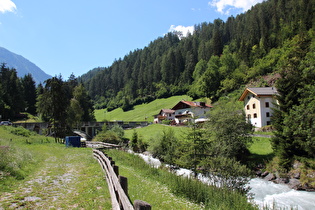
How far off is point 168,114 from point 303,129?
67619 mm

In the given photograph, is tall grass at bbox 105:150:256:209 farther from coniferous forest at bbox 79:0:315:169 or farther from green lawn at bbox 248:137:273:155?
green lawn at bbox 248:137:273:155

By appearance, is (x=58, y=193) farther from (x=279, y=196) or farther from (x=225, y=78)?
(x=225, y=78)

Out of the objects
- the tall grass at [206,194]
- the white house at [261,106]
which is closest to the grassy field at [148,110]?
the white house at [261,106]

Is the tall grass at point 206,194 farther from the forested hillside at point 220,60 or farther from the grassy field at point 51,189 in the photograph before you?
the forested hillside at point 220,60

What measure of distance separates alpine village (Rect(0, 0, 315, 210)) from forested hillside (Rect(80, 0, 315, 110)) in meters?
0.83

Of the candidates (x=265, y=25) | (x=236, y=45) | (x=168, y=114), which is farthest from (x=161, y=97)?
(x=265, y=25)

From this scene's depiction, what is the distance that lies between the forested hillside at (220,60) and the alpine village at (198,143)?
835 mm

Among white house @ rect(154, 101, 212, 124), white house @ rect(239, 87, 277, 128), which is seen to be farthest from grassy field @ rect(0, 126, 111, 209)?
white house @ rect(154, 101, 212, 124)

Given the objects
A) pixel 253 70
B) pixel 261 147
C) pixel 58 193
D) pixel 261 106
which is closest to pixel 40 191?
pixel 58 193

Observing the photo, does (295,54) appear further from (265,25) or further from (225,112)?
(225,112)

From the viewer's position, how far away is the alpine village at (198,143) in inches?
398

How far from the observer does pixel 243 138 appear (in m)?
33.2

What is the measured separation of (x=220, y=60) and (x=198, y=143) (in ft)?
318

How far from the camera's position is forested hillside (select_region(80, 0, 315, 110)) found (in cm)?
9050
